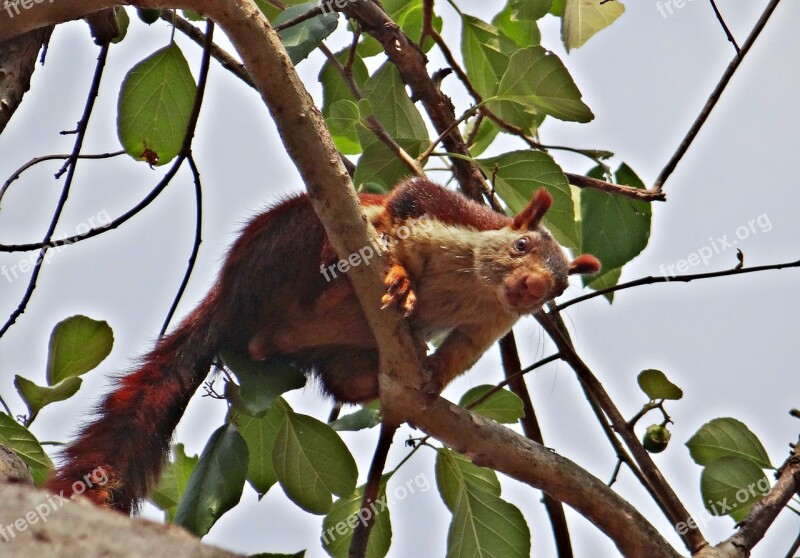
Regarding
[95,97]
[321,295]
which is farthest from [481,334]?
[95,97]

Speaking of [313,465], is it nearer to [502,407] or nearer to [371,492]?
[371,492]

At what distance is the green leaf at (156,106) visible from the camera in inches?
112

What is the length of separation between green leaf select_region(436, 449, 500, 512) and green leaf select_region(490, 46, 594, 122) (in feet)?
3.83

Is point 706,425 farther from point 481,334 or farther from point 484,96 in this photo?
point 484,96

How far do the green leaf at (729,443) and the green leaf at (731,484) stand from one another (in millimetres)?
49

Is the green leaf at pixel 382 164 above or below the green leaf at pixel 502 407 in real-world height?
above

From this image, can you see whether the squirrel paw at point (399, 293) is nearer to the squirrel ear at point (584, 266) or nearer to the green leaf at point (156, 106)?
the squirrel ear at point (584, 266)

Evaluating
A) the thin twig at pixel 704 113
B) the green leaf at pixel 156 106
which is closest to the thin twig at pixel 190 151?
the green leaf at pixel 156 106

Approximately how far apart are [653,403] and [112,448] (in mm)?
1629

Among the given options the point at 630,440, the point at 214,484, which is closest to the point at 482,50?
the point at 630,440

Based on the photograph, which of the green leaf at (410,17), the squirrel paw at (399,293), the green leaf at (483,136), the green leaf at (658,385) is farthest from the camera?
the green leaf at (483,136)

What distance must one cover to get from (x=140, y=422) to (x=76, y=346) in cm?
34

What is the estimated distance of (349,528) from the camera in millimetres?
2883

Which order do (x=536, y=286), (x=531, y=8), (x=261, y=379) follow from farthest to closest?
(x=531, y=8), (x=536, y=286), (x=261, y=379)
